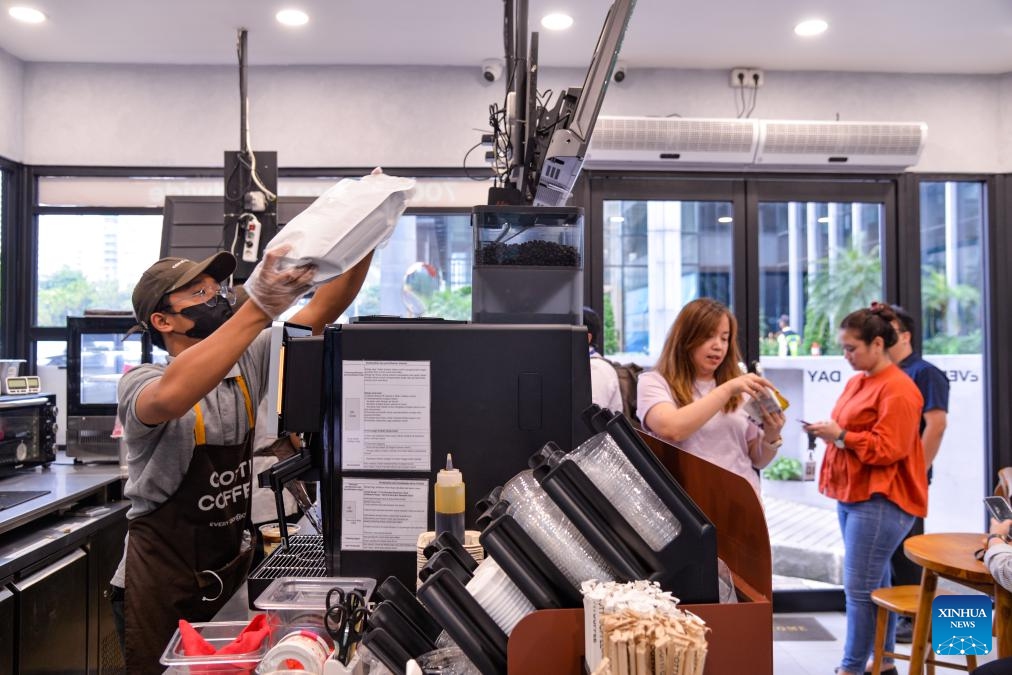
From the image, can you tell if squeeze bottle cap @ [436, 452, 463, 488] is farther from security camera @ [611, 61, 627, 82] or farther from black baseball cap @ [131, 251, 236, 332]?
security camera @ [611, 61, 627, 82]

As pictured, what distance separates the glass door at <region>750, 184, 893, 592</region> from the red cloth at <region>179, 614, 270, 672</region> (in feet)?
12.3

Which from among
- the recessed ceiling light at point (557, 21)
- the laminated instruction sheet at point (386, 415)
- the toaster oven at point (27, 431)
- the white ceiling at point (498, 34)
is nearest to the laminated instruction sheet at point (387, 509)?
the laminated instruction sheet at point (386, 415)

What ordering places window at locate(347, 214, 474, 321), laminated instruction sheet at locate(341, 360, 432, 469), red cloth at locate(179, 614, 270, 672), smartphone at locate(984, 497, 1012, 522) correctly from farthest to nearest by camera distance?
1. window at locate(347, 214, 474, 321)
2. smartphone at locate(984, 497, 1012, 522)
3. laminated instruction sheet at locate(341, 360, 432, 469)
4. red cloth at locate(179, 614, 270, 672)

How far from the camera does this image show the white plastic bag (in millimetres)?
1193

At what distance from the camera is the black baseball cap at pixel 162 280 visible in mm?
1674

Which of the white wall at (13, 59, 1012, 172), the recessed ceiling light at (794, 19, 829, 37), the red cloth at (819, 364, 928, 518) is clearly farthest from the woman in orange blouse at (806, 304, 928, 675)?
the white wall at (13, 59, 1012, 172)

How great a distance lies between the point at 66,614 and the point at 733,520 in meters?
2.65

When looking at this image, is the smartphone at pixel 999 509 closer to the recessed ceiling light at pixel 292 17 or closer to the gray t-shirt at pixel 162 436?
the gray t-shirt at pixel 162 436

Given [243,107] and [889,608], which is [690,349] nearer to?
[889,608]

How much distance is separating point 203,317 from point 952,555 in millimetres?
2475

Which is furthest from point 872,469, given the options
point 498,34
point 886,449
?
point 498,34

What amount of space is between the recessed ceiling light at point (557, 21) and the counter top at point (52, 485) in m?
2.88

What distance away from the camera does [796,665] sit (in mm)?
3309

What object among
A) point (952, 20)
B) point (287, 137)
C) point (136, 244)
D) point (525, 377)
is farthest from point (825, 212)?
point (136, 244)
